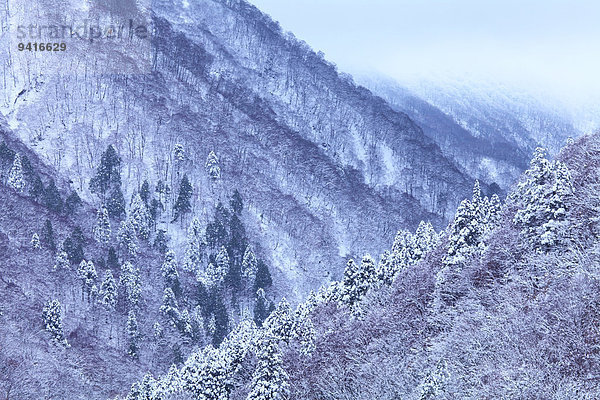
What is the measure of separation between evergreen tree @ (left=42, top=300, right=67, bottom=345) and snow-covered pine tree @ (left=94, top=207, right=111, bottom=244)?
28.6m

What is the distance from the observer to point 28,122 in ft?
499

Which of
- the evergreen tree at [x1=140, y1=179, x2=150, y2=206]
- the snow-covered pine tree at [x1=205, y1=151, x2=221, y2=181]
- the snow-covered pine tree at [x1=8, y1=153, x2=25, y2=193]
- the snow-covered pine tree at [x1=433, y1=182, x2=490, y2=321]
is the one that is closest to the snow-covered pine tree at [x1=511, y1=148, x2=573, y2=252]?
the snow-covered pine tree at [x1=433, y1=182, x2=490, y2=321]

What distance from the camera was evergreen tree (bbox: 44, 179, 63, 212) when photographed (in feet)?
419

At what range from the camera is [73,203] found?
437ft

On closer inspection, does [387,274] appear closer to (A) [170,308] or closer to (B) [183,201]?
(A) [170,308]

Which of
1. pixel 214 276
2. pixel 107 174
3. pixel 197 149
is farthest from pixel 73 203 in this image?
pixel 197 149

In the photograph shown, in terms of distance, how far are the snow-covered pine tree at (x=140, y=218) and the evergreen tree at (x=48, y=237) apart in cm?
1802

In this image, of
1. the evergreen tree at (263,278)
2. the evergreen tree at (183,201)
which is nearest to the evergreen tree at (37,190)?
the evergreen tree at (183,201)

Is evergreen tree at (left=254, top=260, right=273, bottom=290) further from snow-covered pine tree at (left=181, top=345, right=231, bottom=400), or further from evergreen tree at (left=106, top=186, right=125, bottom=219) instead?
snow-covered pine tree at (left=181, top=345, right=231, bottom=400)

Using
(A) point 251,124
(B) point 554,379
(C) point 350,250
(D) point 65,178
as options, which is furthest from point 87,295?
(B) point 554,379

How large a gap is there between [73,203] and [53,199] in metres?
5.71

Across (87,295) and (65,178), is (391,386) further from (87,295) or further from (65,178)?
(65,178)

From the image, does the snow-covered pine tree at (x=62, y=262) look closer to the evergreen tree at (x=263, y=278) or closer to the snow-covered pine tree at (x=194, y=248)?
the snow-covered pine tree at (x=194, y=248)

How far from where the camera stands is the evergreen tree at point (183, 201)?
468 ft
